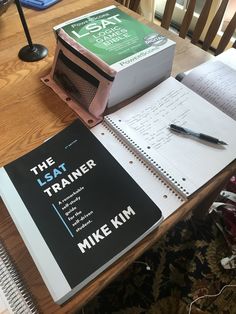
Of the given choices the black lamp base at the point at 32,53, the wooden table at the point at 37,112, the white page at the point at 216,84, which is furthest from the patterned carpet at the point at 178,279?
the black lamp base at the point at 32,53

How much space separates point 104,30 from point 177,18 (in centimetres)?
172

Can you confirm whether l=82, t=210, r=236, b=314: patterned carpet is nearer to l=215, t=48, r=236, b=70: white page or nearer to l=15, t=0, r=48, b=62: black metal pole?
l=215, t=48, r=236, b=70: white page

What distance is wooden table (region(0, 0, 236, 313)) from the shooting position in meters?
0.48

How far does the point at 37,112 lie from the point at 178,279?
0.89 m

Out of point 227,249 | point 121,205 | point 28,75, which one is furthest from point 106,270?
point 227,249

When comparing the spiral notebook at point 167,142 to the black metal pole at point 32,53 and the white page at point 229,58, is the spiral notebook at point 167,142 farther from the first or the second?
the black metal pole at point 32,53

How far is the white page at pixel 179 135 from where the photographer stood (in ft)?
1.95

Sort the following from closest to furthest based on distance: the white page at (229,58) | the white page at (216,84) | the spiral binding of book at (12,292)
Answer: the spiral binding of book at (12,292) < the white page at (216,84) < the white page at (229,58)

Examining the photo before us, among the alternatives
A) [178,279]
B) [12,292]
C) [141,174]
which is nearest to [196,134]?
[141,174]

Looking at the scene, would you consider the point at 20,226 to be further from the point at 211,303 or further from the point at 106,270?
the point at 211,303

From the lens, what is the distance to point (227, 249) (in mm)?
1225

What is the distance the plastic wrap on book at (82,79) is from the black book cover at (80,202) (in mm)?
95

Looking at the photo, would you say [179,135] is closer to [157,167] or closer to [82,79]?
[157,167]

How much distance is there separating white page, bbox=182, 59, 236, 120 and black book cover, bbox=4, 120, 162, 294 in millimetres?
327
